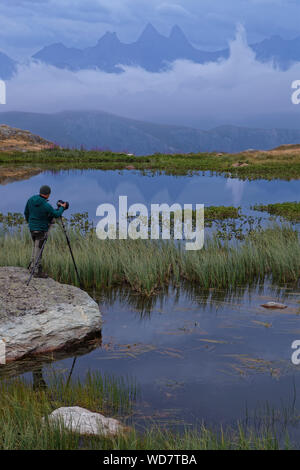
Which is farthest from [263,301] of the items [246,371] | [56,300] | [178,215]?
[178,215]

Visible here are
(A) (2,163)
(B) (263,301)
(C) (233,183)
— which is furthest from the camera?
(A) (2,163)

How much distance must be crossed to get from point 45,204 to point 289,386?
606 centimetres

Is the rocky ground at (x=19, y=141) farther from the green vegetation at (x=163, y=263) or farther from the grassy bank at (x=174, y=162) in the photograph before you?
the green vegetation at (x=163, y=263)

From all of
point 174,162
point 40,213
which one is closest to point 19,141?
point 174,162

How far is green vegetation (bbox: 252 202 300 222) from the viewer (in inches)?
905

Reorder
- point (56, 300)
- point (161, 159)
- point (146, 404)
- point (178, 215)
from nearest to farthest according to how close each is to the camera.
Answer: point (146, 404), point (56, 300), point (178, 215), point (161, 159)

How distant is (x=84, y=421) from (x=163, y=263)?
316 inches

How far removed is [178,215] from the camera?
2392 centimetres

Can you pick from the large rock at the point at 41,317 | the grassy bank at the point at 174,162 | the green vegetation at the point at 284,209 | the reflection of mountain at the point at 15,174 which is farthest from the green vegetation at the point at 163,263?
the grassy bank at the point at 174,162

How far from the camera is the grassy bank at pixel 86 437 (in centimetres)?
566

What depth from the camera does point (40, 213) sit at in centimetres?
1113

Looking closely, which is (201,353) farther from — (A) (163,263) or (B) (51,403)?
(A) (163,263)

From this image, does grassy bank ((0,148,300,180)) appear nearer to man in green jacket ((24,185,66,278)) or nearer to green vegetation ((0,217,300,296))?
green vegetation ((0,217,300,296))

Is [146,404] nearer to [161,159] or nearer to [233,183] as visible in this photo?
[233,183]
